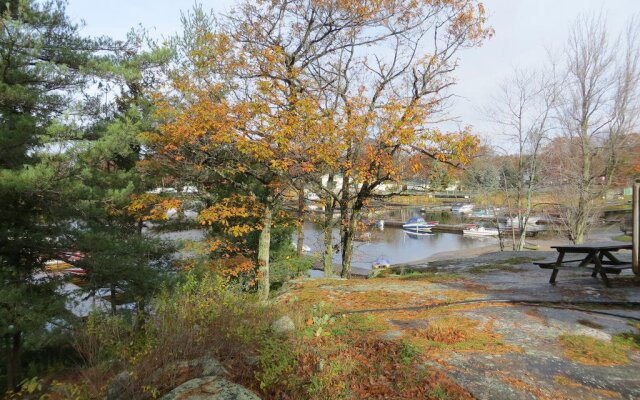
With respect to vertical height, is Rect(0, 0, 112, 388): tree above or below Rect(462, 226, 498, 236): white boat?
above

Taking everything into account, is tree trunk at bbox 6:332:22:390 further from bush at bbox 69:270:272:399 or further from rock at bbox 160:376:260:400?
rock at bbox 160:376:260:400

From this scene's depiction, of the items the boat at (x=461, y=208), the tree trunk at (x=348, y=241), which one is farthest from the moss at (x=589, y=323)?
the boat at (x=461, y=208)

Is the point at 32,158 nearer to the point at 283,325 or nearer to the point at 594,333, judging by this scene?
the point at 283,325

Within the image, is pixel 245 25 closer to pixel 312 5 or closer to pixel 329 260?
pixel 312 5

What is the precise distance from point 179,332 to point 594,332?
4443 mm

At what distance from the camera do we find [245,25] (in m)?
10.4

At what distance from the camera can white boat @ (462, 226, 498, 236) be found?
40.0 meters

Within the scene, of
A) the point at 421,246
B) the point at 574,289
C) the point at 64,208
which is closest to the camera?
the point at 574,289

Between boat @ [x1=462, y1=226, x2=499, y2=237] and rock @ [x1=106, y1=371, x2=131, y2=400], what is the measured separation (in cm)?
4115

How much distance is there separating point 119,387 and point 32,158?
24.0ft

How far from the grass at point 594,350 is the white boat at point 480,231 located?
38.5 meters

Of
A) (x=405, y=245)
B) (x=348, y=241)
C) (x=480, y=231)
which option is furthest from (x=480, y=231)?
(x=348, y=241)

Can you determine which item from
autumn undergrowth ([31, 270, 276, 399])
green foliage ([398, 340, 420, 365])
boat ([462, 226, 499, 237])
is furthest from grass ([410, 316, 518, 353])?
boat ([462, 226, 499, 237])

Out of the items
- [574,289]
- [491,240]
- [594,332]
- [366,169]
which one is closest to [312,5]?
[366,169]
